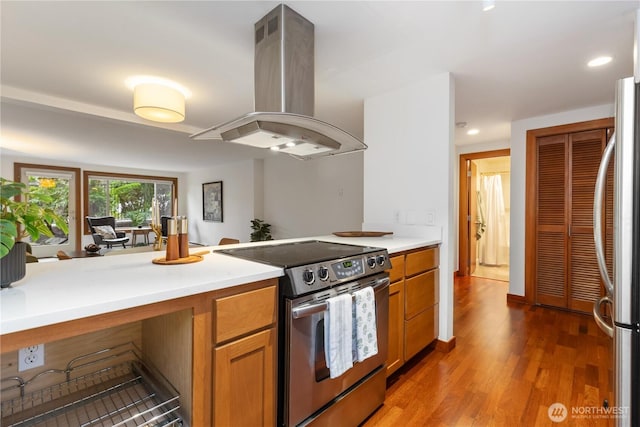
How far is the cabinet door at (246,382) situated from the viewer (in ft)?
3.43

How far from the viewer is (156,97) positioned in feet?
8.13

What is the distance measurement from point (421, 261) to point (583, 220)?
2349 millimetres

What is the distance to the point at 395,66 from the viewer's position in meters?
2.21

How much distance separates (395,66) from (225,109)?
1928 mm

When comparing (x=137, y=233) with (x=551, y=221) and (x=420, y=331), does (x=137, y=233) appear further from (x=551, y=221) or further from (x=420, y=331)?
(x=551, y=221)

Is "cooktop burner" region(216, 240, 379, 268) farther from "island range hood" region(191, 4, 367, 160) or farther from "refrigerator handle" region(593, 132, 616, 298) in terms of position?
"refrigerator handle" region(593, 132, 616, 298)

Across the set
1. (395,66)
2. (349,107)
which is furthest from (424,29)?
(349,107)

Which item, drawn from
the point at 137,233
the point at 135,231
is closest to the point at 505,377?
the point at 135,231

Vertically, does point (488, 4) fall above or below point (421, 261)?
above

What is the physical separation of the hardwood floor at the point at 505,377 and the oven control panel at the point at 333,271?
82 cm

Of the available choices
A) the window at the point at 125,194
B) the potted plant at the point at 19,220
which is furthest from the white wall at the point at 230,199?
the potted plant at the point at 19,220

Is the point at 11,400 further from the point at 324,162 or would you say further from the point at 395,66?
the point at 324,162

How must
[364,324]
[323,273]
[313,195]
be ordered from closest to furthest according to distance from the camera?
[323,273], [364,324], [313,195]

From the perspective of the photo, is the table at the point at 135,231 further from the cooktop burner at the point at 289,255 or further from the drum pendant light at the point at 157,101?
the cooktop burner at the point at 289,255
